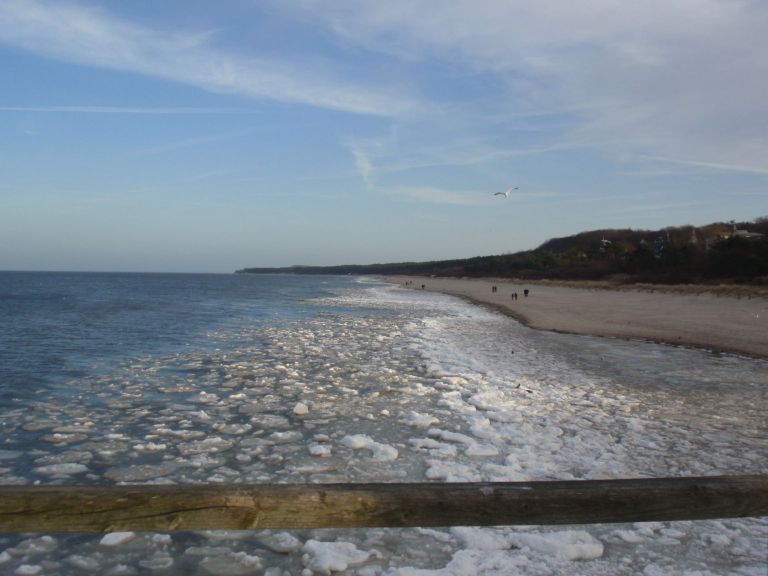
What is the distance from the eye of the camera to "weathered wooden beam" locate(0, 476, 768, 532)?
89.1 inches

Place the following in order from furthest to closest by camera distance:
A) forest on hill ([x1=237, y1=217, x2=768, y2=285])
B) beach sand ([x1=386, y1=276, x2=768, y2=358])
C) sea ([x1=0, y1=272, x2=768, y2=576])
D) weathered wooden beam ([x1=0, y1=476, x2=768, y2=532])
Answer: forest on hill ([x1=237, y1=217, x2=768, y2=285]) → beach sand ([x1=386, y1=276, x2=768, y2=358]) → sea ([x1=0, y1=272, x2=768, y2=576]) → weathered wooden beam ([x1=0, y1=476, x2=768, y2=532])

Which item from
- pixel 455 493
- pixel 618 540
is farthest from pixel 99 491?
pixel 618 540

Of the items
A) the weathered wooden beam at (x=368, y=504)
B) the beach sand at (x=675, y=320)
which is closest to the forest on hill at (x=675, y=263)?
the beach sand at (x=675, y=320)

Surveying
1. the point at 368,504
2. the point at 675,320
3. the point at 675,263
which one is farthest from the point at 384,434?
the point at 675,263

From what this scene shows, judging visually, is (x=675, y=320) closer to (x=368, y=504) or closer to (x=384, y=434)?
(x=384, y=434)

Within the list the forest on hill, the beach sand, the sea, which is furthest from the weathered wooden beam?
the forest on hill

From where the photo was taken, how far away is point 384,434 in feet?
25.7

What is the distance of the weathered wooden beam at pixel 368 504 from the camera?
89.1 inches

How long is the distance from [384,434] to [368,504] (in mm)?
5573

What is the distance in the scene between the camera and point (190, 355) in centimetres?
1574

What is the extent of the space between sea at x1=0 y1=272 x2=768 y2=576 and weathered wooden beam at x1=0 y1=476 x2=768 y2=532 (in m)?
2.16

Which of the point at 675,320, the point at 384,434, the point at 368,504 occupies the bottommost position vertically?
the point at 675,320

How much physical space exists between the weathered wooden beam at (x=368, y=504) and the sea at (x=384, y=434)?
2155mm

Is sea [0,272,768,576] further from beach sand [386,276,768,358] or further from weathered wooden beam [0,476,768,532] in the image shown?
beach sand [386,276,768,358]
